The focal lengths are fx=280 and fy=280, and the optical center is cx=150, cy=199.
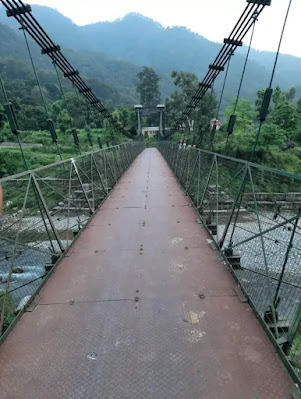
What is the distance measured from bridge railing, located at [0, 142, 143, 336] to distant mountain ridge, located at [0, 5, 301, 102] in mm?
86947

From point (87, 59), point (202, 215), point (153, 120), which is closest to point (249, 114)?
point (202, 215)

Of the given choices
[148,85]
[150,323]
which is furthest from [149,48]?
[150,323]

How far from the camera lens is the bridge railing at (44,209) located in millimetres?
1822

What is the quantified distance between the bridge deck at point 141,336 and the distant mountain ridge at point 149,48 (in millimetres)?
90304

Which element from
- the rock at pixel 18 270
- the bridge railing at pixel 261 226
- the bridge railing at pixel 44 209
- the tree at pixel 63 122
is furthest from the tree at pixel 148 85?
the bridge railing at pixel 261 226

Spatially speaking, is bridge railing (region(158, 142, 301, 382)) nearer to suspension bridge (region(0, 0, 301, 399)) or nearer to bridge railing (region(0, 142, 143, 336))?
suspension bridge (region(0, 0, 301, 399))

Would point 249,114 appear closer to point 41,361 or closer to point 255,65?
point 41,361

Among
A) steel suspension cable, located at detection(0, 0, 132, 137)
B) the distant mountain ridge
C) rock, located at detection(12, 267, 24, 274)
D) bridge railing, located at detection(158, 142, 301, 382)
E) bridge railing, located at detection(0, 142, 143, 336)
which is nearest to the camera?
bridge railing, located at detection(158, 142, 301, 382)

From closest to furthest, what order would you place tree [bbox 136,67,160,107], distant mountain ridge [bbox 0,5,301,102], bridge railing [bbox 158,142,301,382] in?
bridge railing [bbox 158,142,301,382] < tree [bbox 136,67,160,107] < distant mountain ridge [bbox 0,5,301,102]

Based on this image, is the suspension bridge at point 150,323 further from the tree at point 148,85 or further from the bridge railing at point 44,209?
the tree at point 148,85

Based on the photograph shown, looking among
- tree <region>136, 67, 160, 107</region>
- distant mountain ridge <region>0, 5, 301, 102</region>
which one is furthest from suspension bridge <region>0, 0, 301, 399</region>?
distant mountain ridge <region>0, 5, 301, 102</region>

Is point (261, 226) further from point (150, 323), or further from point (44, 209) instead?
point (44, 209)

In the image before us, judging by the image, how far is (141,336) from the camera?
4.58ft

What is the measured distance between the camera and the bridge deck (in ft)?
3.73
